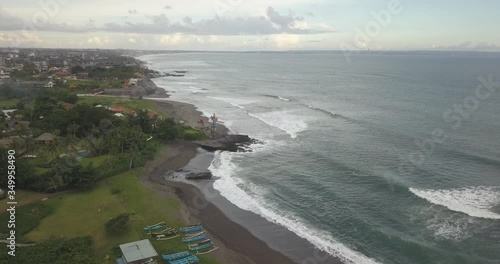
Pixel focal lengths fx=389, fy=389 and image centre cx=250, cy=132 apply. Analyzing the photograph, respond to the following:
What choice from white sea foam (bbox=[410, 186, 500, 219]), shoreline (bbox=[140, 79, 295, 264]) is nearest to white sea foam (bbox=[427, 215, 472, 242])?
white sea foam (bbox=[410, 186, 500, 219])

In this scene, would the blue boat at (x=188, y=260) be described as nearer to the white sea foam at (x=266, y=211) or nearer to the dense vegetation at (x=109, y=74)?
the white sea foam at (x=266, y=211)

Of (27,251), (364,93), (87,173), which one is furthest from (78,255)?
(364,93)

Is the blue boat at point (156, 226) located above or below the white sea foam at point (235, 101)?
above

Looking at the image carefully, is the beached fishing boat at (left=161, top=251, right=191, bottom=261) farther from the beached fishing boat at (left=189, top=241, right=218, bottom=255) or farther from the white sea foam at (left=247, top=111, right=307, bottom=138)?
the white sea foam at (left=247, top=111, right=307, bottom=138)

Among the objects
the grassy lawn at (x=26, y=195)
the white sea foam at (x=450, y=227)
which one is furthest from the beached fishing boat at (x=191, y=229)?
the white sea foam at (x=450, y=227)

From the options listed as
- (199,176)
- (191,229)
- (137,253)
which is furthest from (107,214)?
(199,176)

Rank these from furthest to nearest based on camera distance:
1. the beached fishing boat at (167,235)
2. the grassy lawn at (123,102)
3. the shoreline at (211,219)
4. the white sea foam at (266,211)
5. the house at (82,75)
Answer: the house at (82,75) < the grassy lawn at (123,102) < the beached fishing boat at (167,235) < the white sea foam at (266,211) < the shoreline at (211,219)

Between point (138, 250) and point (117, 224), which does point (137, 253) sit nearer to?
point (138, 250)
